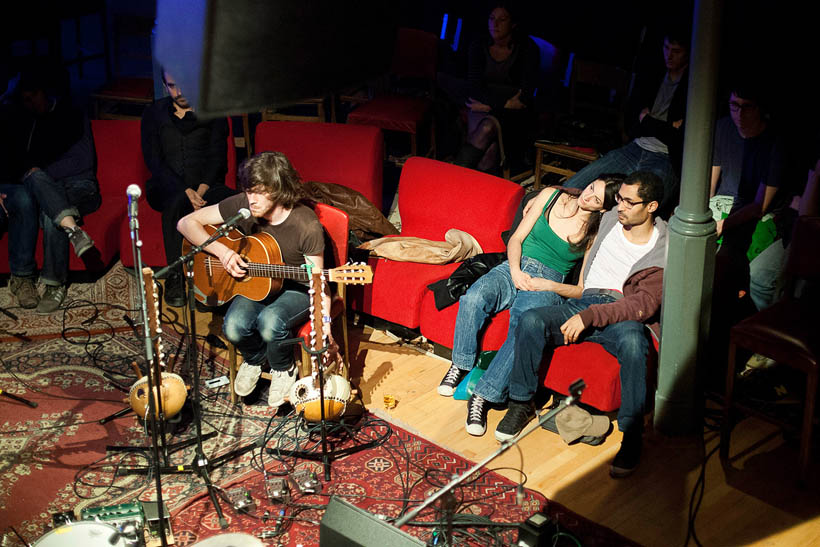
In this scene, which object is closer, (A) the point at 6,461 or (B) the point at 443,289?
(A) the point at 6,461

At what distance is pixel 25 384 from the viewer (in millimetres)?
4945

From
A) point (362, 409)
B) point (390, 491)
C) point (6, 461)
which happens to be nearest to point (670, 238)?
point (390, 491)

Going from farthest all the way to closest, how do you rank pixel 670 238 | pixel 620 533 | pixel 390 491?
pixel 390 491
pixel 620 533
pixel 670 238

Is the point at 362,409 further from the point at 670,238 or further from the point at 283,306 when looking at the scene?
the point at 670,238

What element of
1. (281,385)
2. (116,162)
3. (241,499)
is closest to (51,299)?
(116,162)

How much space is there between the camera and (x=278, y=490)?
408 cm

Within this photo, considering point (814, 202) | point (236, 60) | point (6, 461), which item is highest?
point (236, 60)

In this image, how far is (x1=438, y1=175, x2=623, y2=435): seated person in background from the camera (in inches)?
183

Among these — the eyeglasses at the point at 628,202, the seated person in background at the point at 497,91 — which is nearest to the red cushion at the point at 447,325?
the eyeglasses at the point at 628,202

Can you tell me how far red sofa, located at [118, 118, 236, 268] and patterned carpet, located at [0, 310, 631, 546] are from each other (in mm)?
951

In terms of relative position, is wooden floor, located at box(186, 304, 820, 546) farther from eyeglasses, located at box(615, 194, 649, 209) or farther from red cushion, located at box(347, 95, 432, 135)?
red cushion, located at box(347, 95, 432, 135)

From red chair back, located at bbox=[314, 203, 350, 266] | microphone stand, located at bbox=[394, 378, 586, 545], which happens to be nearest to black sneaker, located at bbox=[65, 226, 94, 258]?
red chair back, located at bbox=[314, 203, 350, 266]

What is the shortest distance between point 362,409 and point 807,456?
7.08 ft

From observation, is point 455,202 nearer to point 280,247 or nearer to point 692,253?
point 280,247
